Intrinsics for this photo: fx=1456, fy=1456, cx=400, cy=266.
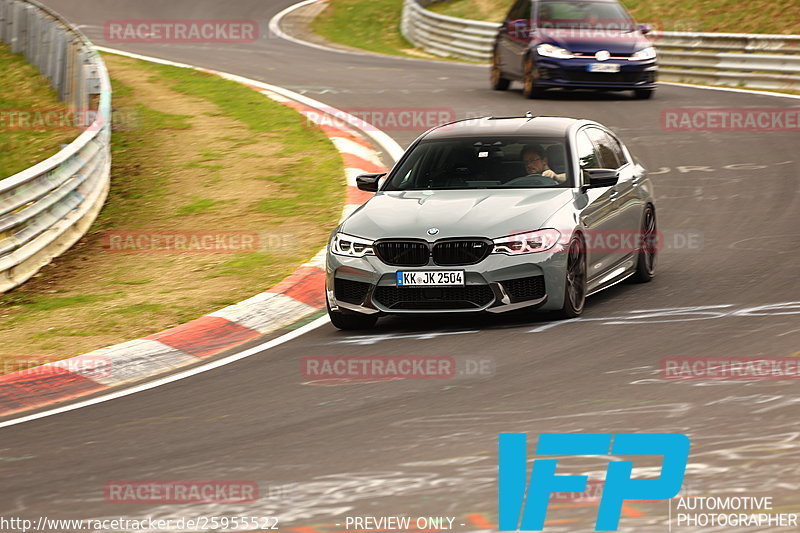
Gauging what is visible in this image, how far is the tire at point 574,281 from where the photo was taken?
10.4 m

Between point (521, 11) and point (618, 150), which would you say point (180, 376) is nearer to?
point (618, 150)

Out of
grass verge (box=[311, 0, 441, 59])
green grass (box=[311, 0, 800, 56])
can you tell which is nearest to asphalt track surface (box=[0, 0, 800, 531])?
green grass (box=[311, 0, 800, 56])

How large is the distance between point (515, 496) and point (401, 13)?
121 ft

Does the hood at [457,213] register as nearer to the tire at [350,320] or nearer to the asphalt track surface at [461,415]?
the tire at [350,320]

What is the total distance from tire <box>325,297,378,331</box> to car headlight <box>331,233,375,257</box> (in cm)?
41

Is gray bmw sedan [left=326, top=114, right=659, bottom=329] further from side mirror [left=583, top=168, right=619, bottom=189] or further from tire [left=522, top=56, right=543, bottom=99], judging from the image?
tire [left=522, top=56, right=543, bottom=99]

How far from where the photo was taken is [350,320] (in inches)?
419

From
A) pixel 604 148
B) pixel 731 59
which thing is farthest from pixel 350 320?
pixel 731 59

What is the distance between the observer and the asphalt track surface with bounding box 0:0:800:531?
638 centimetres

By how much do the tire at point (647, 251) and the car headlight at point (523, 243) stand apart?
79.1 inches

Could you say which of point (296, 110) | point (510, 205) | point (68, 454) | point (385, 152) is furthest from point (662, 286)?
point (296, 110)

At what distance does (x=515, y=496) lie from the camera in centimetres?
616

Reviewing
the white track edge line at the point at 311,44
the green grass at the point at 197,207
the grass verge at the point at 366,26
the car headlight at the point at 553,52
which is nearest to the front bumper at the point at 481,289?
the green grass at the point at 197,207

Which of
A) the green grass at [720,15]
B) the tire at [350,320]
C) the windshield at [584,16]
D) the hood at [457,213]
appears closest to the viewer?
the hood at [457,213]
